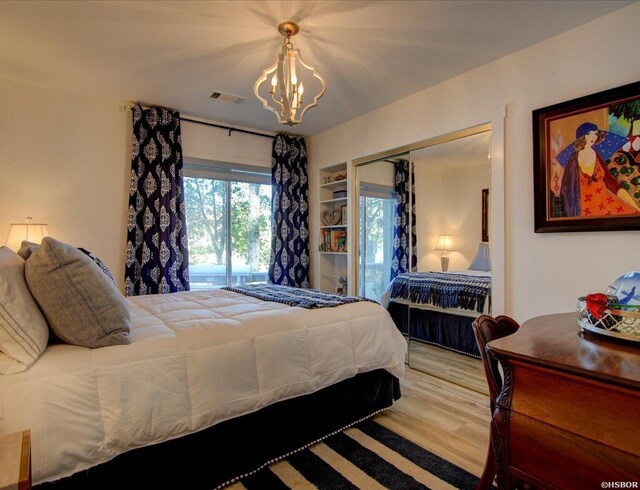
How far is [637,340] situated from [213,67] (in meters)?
2.98

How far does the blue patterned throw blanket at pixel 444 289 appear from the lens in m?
2.81

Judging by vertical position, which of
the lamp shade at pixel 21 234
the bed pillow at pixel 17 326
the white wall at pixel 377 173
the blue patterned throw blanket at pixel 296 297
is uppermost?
the white wall at pixel 377 173

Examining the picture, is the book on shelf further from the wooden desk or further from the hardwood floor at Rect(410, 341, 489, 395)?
the wooden desk

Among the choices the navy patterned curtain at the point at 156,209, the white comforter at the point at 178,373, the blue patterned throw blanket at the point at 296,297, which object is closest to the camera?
the white comforter at the point at 178,373

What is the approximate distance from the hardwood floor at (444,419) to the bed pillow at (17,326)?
187 centimetres

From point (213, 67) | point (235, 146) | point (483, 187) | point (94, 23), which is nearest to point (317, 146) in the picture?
point (235, 146)

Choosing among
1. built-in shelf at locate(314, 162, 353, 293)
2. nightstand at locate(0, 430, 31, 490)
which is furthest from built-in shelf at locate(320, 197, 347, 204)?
nightstand at locate(0, 430, 31, 490)

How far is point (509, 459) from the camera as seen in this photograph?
3.36 ft

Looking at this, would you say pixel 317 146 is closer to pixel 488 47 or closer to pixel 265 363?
pixel 488 47

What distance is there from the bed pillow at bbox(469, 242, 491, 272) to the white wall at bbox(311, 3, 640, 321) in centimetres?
16

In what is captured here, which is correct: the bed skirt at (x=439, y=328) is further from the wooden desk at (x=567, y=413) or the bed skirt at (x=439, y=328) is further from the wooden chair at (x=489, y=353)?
the wooden desk at (x=567, y=413)

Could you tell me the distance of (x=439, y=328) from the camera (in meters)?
3.36

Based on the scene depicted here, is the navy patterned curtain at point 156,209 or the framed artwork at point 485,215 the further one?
the navy patterned curtain at point 156,209

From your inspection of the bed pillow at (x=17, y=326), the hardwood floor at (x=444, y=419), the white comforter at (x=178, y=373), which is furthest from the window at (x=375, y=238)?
the bed pillow at (x=17, y=326)
